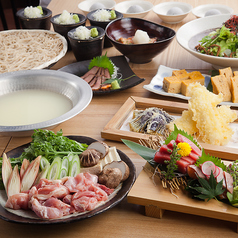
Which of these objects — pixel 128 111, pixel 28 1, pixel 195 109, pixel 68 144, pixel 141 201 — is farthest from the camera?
pixel 28 1

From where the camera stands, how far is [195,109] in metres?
1.38

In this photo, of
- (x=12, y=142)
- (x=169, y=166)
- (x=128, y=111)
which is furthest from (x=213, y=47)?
(x=12, y=142)

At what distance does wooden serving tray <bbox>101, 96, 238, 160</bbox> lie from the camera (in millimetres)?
1281

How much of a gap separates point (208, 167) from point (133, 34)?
1634 millimetres

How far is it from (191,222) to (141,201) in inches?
7.4

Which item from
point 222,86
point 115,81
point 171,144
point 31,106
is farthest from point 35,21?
point 171,144

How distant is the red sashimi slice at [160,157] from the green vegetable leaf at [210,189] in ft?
0.51

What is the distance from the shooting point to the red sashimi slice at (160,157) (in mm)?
1090

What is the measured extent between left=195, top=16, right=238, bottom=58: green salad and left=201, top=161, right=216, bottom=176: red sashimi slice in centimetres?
116

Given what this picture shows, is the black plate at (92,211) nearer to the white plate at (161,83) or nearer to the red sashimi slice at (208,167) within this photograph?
the red sashimi slice at (208,167)

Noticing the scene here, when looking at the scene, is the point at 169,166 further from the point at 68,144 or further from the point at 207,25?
the point at 207,25

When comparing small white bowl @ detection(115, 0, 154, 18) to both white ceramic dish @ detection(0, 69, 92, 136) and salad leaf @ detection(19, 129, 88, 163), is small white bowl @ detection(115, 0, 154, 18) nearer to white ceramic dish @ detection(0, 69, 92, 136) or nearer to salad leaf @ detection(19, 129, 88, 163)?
white ceramic dish @ detection(0, 69, 92, 136)

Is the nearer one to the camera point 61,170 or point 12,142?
point 61,170

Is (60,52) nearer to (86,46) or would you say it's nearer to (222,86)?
(86,46)
